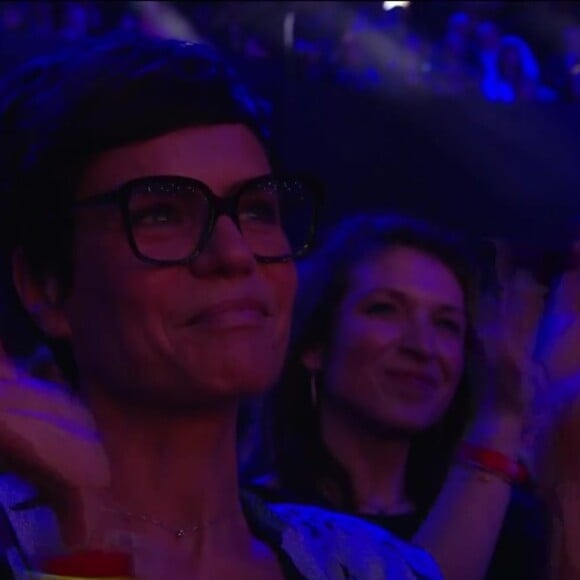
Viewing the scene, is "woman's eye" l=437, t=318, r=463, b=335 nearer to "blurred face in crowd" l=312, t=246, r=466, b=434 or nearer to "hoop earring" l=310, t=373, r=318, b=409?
"blurred face in crowd" l=312, t=246, r=466, b=434

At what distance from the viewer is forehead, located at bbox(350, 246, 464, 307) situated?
1.28 metres

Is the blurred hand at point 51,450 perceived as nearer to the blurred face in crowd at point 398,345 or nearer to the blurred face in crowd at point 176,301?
the blurred face in crowd at point 176,301

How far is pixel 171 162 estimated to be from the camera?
0.69m

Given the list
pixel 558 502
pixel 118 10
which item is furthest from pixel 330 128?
pixel 118 10

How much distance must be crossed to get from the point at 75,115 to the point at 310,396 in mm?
720

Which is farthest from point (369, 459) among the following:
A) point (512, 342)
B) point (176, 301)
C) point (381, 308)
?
point (176, 301)

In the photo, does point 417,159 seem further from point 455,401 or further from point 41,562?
point 41,562

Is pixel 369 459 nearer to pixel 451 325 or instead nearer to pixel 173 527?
pixel 451 325

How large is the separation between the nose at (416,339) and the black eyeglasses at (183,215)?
58 cm

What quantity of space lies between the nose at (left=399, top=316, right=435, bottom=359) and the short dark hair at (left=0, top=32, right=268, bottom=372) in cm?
59

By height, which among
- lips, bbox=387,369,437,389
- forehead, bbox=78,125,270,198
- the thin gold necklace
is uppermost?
forehead, bbox=78,125,270,198

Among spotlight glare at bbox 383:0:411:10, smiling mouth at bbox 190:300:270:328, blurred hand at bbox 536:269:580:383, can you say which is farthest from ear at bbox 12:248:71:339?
spotlight glare at bbox 383:0:411:10

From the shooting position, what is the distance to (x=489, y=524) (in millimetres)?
1069

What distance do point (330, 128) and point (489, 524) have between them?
1.17 m
